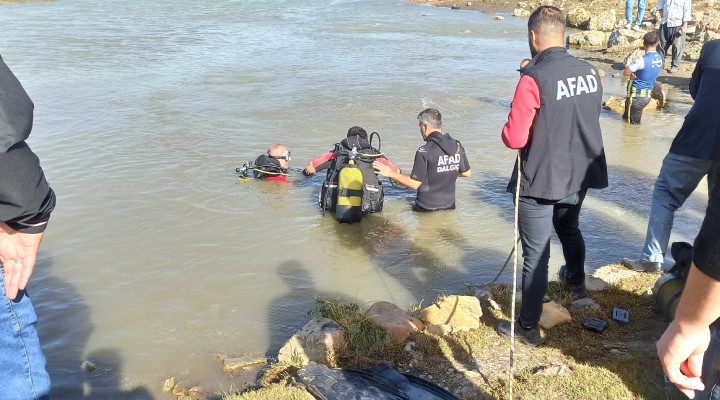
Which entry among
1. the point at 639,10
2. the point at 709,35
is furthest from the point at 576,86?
the point at 639,10

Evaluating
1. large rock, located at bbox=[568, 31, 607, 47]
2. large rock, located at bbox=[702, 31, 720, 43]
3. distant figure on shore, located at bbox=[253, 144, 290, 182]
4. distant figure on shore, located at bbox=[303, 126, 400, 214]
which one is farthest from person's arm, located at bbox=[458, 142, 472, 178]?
large rock, located at bbox=[568, 31, 607, 47]

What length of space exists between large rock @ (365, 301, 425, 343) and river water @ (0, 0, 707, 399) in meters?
0.92

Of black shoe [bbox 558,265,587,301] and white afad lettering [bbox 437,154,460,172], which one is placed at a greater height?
white afad lettering [bbox 437,154,460,172]

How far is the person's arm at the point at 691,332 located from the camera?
1787mm

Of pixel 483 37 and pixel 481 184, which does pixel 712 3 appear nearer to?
pixel 483 37

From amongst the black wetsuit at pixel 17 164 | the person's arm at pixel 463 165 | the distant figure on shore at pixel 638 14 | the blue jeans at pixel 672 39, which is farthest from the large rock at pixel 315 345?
the distant figure on shore at pixel 638 14

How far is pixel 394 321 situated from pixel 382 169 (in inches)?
108

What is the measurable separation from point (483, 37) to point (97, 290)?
21.7 metres

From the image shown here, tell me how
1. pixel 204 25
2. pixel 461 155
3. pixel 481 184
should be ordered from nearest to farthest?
pixel 461 155 → pixel 481 184 → pixel 204 25

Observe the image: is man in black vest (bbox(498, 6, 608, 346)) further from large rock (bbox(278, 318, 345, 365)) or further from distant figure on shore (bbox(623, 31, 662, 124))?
distant figure on shore (bbox(623, 31, 662, 124))

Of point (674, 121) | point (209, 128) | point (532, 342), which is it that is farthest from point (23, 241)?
point (674, 121)

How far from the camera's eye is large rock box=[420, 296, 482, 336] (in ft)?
15.2

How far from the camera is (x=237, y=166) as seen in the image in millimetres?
9672

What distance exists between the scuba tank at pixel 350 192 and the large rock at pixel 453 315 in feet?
8.29
